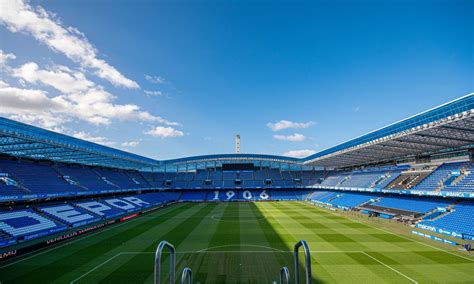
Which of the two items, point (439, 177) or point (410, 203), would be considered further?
point (410, 203)

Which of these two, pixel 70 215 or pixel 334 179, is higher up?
pixel 334 179

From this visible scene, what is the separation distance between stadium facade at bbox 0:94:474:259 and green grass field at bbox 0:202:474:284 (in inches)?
206

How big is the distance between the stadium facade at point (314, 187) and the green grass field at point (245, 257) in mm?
5222

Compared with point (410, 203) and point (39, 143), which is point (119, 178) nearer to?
point (39, 143)

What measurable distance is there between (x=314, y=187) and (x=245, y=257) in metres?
55.5

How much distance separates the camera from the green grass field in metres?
16.5

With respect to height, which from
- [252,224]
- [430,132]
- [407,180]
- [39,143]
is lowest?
[252,224]

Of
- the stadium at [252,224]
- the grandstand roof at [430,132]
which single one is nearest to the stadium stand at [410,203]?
the stadium at [252,224]

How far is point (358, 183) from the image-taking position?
5312 centimetres

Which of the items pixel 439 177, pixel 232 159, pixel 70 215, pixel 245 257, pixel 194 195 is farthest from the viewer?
pixel 232 159

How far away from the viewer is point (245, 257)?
20281 mm

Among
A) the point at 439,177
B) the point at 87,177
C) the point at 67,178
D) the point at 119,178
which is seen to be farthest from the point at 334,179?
the point at 67,178

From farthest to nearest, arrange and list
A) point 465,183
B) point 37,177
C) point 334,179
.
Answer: point 334,179
point 37,177
point 465,183

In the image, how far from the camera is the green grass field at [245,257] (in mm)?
16469
